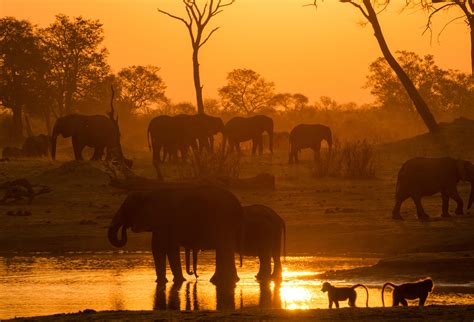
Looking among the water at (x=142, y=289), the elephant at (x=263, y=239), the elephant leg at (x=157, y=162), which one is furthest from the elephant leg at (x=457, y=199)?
the elephant leg at (x=157, y=162)

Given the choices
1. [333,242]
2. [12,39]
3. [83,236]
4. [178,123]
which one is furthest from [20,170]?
[12,39]

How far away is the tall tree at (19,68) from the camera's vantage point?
66.2m

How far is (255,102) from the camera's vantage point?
102m

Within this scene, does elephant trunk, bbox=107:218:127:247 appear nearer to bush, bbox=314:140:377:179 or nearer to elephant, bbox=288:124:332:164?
bush, bbox=314:140:377:179

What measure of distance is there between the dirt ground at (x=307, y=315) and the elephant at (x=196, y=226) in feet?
13.4

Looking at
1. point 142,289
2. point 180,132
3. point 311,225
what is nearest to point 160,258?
point 142,289

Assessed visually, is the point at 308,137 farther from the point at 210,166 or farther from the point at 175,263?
the point at 175,263

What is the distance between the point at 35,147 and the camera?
42.8 meters

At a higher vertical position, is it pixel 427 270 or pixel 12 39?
pixel 12 39

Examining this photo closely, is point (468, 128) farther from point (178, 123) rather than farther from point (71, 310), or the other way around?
point (71, 310)

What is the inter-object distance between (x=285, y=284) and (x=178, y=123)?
80.1 feet

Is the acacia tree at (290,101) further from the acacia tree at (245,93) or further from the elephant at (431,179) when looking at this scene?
the elephant at (431,179)

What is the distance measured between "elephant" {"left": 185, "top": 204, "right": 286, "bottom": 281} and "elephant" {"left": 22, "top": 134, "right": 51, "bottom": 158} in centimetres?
2597

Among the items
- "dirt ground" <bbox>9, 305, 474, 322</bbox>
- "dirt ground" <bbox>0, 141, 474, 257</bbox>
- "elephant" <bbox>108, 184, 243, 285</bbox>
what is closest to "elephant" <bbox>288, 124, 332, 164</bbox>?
"dirt ground" <bbox>0, 141, 474, 257</bbox>
